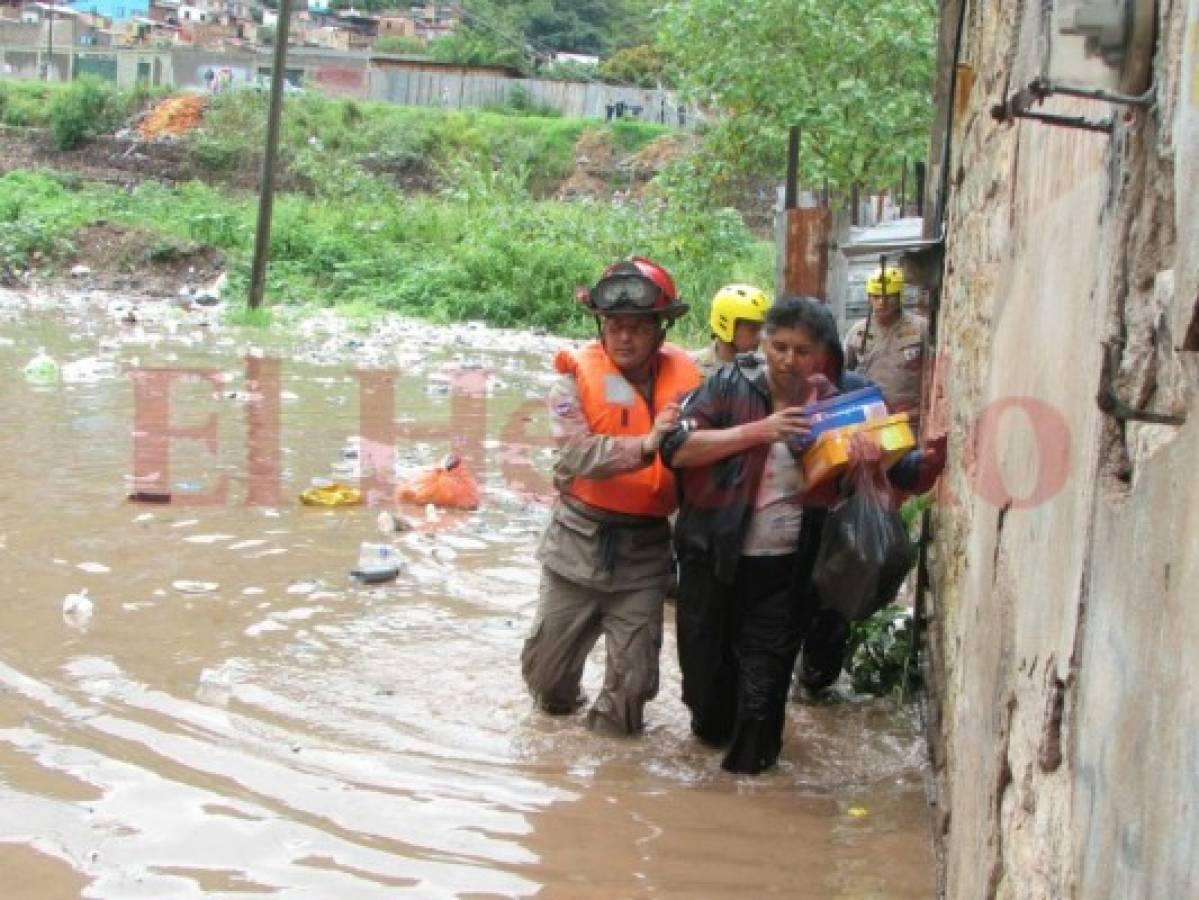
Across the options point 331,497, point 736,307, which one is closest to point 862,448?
point 736,307

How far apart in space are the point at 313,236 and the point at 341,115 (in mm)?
21112

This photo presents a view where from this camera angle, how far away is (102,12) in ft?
276

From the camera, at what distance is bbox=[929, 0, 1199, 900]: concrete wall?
1732 mm

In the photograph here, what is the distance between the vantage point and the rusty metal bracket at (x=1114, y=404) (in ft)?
5.93

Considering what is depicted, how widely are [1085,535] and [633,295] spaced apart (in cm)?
290

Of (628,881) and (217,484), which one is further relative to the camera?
(217,484)

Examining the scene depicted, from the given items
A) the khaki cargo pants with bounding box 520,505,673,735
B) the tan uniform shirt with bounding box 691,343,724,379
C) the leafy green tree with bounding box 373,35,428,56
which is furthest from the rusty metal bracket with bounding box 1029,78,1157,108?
the leafy green tree with bounding box 373,35,428,56

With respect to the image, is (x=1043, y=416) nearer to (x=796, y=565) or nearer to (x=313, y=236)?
(x=796, y=565)

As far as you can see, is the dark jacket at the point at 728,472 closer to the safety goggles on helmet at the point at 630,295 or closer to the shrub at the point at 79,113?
the safety goggles on helmet at the point at 630,295

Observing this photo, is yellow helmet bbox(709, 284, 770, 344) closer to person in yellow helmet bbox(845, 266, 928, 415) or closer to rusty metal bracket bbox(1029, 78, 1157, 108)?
person in yellow helmet bbox(845, 266, 928, 415)

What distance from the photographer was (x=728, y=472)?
4.82m

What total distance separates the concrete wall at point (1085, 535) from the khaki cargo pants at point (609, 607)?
4.10ft

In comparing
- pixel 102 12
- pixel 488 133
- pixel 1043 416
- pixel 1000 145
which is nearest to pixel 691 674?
pixel 1000 145

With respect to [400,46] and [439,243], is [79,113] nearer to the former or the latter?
[439,243]
